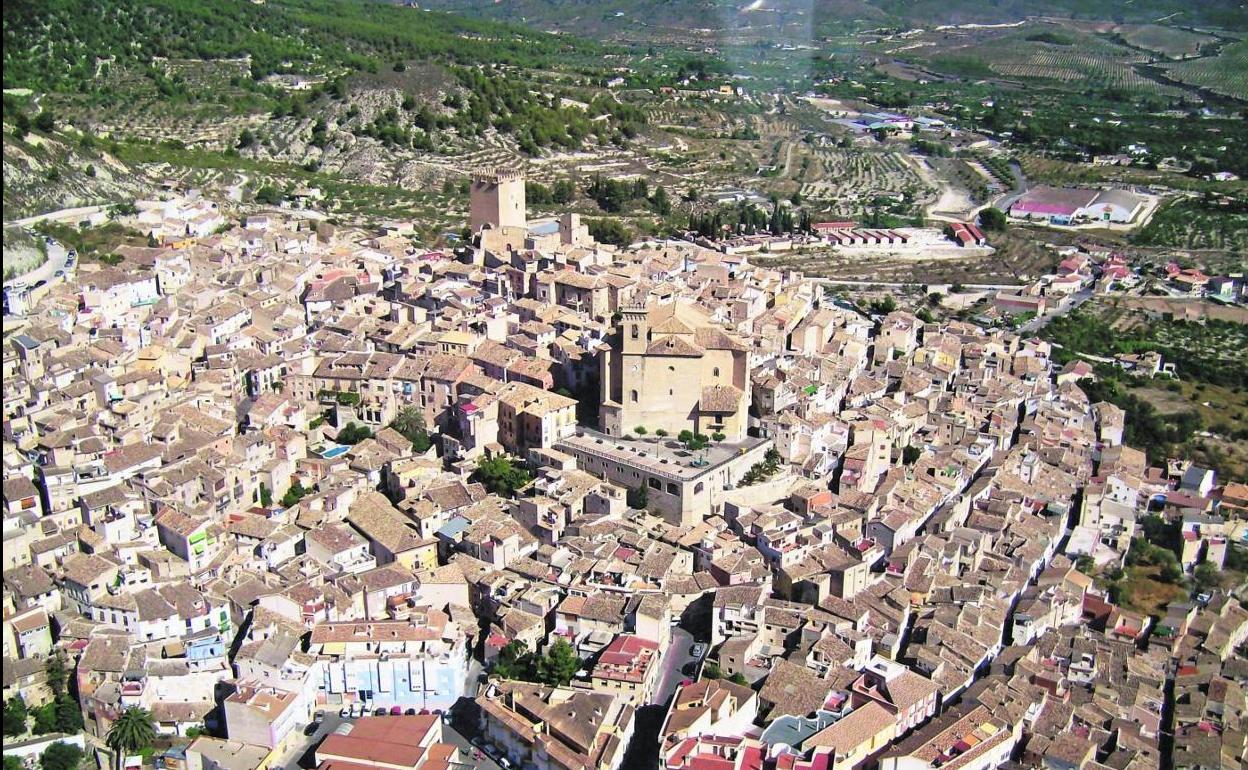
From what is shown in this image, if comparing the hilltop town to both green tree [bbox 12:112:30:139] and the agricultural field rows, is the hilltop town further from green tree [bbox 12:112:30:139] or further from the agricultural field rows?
the agricultural field rows

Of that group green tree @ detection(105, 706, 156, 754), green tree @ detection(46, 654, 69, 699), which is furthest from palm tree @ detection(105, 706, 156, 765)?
green tree @ detection(46, 654, 69, 699)

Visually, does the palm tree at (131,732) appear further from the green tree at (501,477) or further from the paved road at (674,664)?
the green tree at (501,477)

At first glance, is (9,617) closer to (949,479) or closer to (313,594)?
(313,594)

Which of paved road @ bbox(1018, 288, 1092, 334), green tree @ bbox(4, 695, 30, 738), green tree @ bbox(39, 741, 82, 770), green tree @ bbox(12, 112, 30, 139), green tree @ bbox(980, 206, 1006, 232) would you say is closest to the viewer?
green tree @ bbox(39, 741, 82, 770)

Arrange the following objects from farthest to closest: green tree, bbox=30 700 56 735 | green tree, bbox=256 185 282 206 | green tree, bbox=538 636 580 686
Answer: green tree, bbox=256 185 282 206 < green tree, bbox=538 636 580 686 < green tree, bbox=30 700 56 735

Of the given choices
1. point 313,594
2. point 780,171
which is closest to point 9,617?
point 313,594

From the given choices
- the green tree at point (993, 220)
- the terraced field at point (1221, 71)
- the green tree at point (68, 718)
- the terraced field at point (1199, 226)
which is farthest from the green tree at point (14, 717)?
the terraced field at point (1221, 71)
